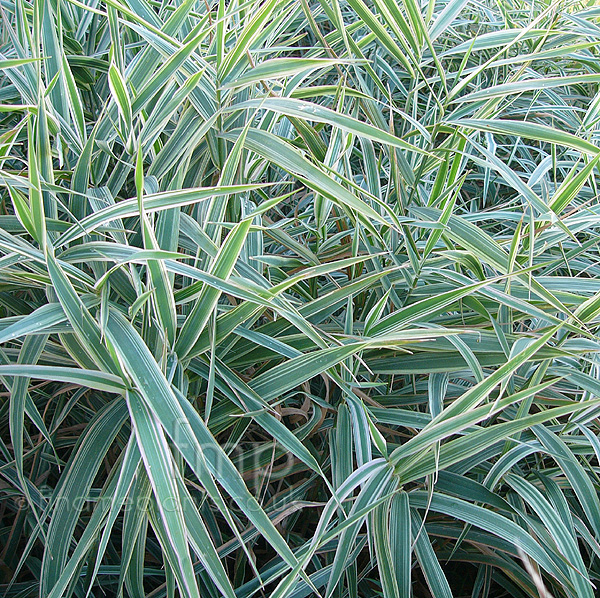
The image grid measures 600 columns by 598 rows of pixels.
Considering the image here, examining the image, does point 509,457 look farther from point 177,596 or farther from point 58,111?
point 58,111

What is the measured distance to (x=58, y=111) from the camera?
1.96 feet

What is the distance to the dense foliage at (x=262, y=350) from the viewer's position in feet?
1.37

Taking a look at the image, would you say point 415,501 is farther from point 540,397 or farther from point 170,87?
point 170,87

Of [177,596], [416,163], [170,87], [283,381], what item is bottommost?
[177,596]

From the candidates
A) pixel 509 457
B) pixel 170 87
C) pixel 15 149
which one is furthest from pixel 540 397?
pixel 15 149

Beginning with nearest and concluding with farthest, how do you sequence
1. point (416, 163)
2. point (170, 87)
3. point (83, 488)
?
1. point (83, 488)
2. point (170, 87)
3. point (416, 163)

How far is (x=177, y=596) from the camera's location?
604 mm

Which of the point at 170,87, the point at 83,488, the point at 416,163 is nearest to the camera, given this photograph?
the point at 83,488

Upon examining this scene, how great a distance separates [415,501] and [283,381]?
0.59ft

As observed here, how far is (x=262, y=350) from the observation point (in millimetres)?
533

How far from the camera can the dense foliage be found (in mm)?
419

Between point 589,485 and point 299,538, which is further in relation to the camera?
point 299,538

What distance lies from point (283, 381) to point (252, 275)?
0.11 metres

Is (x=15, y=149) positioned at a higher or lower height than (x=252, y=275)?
higher
